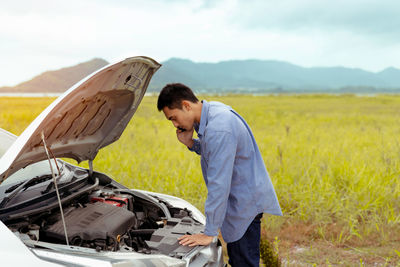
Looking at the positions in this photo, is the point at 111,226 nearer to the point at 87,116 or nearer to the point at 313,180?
the point at 87,116

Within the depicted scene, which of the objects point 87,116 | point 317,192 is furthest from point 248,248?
point 317,192

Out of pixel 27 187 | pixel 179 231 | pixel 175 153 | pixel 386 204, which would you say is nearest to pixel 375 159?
pixel 386 204

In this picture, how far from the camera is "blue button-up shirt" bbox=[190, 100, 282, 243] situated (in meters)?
2.08

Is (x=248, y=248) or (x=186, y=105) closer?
(x=186, y=105)

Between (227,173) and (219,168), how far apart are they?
6 cm

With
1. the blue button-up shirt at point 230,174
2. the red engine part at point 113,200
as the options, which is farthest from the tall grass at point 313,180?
the blue button-up shirt at point 230,174

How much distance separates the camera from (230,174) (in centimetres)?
210

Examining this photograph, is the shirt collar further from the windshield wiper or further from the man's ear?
the windshield wiper

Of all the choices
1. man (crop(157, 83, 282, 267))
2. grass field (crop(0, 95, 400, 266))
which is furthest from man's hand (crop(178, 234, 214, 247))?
grass field (crop(0, 95, 400, 266))

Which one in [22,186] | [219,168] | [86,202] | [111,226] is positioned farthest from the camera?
[86,202]

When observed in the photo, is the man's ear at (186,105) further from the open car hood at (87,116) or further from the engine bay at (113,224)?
the engine bay at (113,224)

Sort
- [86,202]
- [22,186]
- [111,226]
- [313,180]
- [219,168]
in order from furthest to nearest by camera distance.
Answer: [313,180]
[86,202]
[22,186]
[111,226]
[219,168]

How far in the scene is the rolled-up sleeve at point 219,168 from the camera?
207 cm

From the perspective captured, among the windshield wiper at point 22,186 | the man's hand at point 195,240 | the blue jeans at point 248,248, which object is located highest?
the windshield wiper at point 22,186
